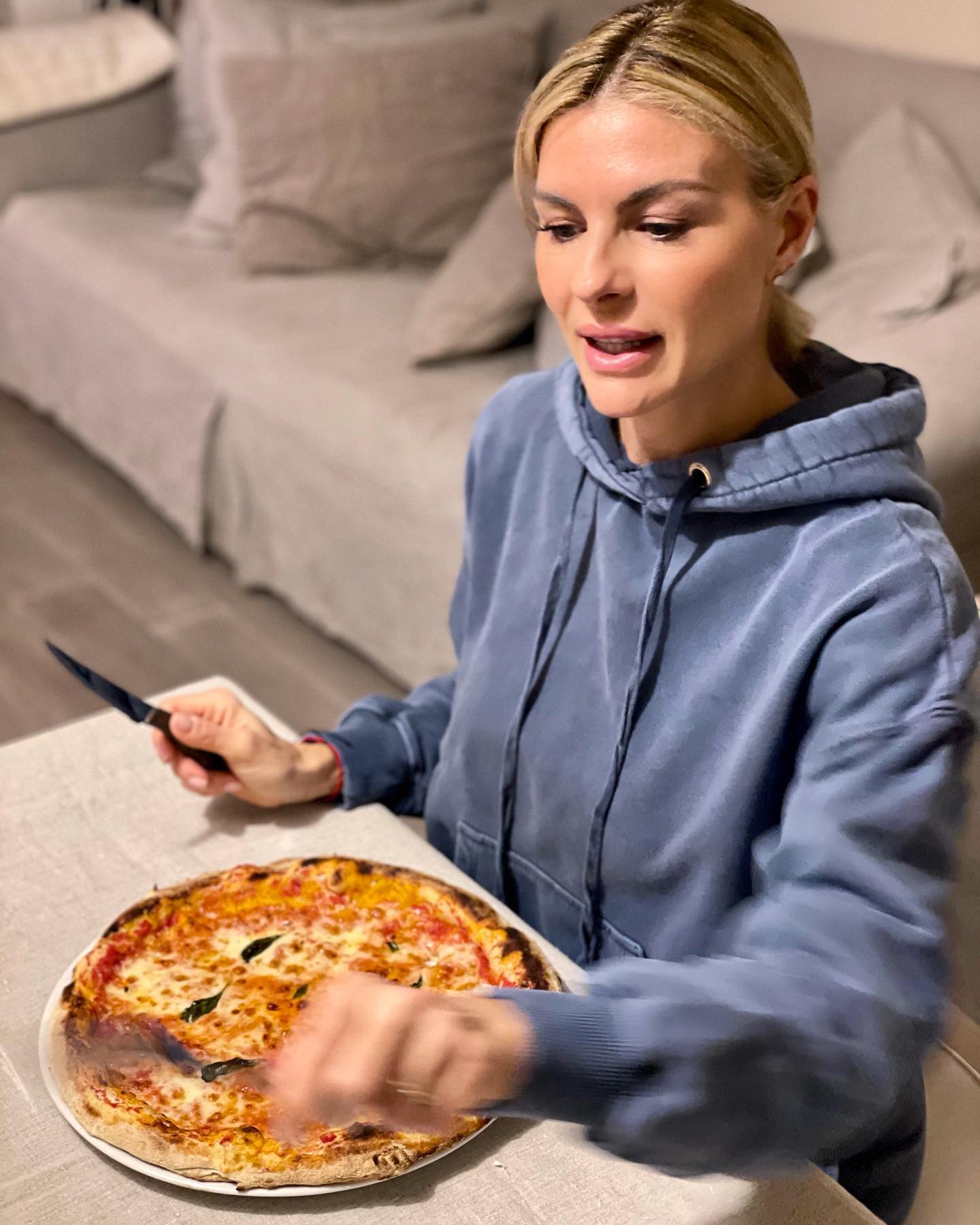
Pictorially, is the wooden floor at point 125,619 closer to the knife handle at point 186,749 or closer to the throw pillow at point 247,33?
the throw pillow at point 247,33

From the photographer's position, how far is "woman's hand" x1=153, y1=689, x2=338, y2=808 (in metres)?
1.10

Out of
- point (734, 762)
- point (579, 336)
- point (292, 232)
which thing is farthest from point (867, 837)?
point (292, 232)

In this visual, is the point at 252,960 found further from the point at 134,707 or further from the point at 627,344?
the point at 627,344

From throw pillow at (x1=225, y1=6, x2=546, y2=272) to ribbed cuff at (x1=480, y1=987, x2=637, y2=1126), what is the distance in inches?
100

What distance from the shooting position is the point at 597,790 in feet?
3.46

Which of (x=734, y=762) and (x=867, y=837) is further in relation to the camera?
(x=734, y=762)

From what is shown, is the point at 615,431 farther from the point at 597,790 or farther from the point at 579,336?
the point at 597,790

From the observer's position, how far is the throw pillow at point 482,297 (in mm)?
2623

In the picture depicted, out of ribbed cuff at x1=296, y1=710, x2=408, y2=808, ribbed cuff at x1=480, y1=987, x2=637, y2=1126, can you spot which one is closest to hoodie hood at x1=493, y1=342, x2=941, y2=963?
ribbed cuff at x1=296, y1=710, x2=408, y2=808

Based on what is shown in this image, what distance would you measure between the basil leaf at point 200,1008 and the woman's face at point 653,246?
1.54 ft

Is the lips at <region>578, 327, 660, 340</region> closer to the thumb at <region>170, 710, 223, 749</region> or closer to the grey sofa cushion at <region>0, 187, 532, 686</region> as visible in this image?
the thumb at <region>170, 710, 223, 749</region>

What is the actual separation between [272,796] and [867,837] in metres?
0.52

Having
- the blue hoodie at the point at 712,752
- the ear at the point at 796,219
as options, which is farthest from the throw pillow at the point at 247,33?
the ear at the point at 796,219

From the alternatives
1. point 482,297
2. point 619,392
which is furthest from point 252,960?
point 482,297
